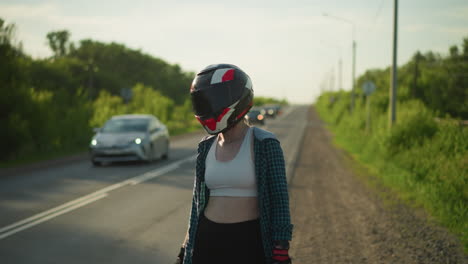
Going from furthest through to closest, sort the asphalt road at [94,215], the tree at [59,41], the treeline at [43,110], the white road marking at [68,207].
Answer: the tree at [59,41]
the treeline at [43,110]
the white road marking at [68,207]
the asphalt road at [94,215]

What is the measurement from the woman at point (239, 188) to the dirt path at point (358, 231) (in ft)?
12.0

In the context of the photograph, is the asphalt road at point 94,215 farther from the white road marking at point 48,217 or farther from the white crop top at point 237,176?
the white crop top at point 237,176

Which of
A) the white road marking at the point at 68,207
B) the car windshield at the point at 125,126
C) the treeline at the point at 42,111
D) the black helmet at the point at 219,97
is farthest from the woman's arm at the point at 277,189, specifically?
the treeline at the point at 42,111

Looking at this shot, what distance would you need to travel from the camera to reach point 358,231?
25.9 ft

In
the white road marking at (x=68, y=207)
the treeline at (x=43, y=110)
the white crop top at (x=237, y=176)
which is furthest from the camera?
the treeline at (x=43, y=110)

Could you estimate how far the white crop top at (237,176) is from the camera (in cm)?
276

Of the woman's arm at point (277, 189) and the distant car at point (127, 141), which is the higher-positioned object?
the woman's arm at point (277, 189)

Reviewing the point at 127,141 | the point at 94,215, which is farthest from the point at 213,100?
the point at 127,141

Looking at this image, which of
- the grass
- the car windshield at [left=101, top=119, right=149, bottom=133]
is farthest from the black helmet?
the car windshield at [left=101, top=119, right=149, bottom=133]

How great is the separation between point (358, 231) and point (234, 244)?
560 centimetres

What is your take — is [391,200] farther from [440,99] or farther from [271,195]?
[440,99]

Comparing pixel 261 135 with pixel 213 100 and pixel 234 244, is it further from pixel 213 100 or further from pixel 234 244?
pixel 234 244

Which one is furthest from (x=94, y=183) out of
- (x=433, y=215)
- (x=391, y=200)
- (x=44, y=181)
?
(x=433, y=215)

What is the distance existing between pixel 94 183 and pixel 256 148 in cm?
1082
